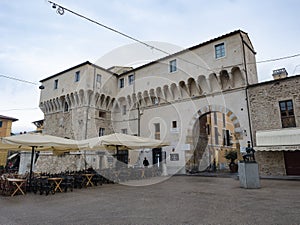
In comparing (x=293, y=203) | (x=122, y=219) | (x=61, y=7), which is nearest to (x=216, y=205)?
(x=293, y=203)

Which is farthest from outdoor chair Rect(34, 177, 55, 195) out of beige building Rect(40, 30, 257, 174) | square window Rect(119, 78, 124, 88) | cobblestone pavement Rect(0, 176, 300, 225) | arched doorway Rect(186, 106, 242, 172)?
square window Rect(119, 78, 124, 88)

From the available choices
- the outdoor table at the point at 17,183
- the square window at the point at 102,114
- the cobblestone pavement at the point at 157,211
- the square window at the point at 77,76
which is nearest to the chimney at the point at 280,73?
the cobblestone pavement at the point at 157,211

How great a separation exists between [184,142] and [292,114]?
797cm

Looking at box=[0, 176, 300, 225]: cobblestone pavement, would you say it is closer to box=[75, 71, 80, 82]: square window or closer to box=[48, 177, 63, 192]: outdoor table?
box=[48, 177, 63, 192]: outdoor table

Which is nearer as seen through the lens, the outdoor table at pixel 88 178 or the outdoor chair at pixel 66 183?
the outdoor chair at pixel 66 183

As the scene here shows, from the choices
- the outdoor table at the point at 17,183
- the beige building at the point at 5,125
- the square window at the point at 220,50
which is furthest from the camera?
the beige building at the point at 5,125

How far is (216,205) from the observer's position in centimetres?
586

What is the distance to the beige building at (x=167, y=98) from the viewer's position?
609 inches

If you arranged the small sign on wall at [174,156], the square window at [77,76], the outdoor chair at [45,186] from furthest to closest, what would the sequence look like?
the square window at [77,76]
the small sign on wall at [174,156]
the outdoor chair at [45,186]

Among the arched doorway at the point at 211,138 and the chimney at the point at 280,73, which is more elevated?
the chimney at the point at 280,73

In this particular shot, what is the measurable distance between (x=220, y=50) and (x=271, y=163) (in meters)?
8.64

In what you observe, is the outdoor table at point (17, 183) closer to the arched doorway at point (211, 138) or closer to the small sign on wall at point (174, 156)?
the small sign on wall at point (174, 156)

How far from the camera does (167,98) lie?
762 inches

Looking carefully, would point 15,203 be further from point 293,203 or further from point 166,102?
point 166,102
